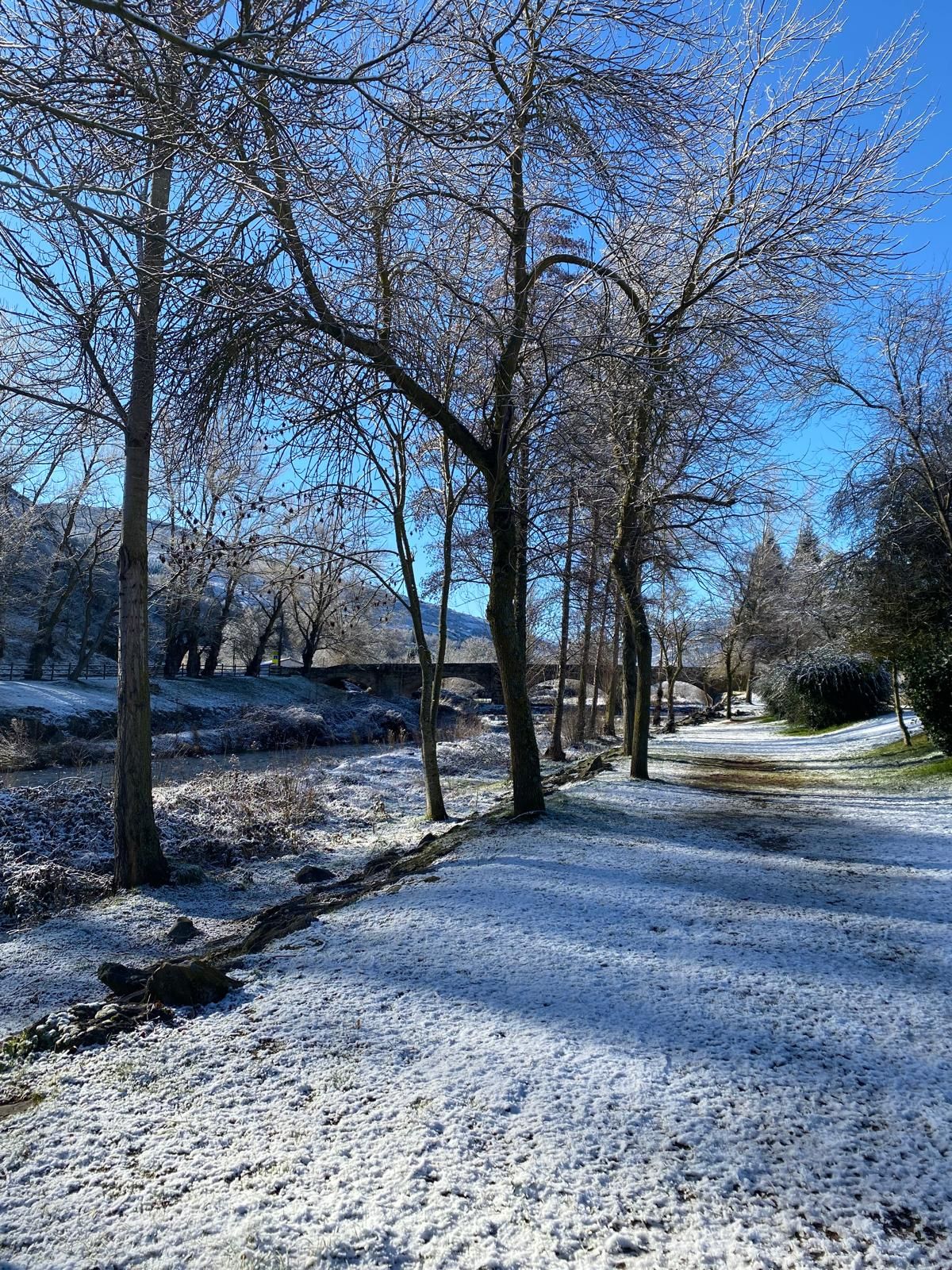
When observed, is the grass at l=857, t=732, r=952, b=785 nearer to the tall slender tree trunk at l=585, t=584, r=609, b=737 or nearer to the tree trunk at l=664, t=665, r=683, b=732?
the tall slender tree trunk at l=585, t=584, r=609, b=737

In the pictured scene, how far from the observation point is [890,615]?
15.6 meters

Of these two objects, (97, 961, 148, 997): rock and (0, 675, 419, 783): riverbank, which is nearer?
(97, 961, 148, 997): rock

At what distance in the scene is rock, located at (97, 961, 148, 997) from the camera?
4375mm

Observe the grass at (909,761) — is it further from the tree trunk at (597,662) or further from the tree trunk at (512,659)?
the tree trunk at (512,659)

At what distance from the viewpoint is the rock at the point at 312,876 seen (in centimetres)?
908

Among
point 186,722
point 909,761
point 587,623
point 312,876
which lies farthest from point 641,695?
point 186,722

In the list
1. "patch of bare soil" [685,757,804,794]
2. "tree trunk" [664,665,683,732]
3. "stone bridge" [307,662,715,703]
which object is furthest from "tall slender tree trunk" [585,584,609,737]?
"stone bridge" [307,662,715,703]

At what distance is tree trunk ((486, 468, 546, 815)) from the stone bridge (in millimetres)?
29416

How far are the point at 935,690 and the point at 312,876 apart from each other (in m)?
10.5

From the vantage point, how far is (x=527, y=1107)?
2980 mm

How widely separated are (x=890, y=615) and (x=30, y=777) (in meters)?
18.8

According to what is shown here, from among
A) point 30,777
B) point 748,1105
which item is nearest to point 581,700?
point 30,777

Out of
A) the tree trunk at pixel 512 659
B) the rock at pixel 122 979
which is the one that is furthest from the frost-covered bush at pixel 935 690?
the rock at pixel 122 979

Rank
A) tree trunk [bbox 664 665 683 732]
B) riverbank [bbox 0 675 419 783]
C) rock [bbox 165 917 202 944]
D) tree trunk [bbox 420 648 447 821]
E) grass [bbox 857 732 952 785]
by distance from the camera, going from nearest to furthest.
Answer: rock [bbox 165 917 202 944], tree trunk [bbox 420 648 447 821], grass [bbox 857 732 952 785], riverbank [bbox 0 675 419 783], tree trunk [bbox 664 665 683 732]
